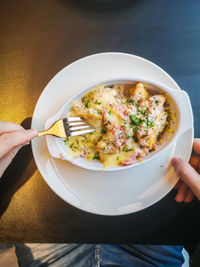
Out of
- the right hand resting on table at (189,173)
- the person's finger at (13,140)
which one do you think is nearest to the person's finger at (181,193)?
the right hand resting on table at (189,173)

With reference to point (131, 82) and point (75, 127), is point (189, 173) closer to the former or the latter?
point (131, 82)

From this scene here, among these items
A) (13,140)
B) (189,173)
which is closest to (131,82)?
(189,173)

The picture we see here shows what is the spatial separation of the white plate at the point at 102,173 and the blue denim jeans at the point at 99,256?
3.12ft

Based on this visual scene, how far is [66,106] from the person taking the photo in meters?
1.67

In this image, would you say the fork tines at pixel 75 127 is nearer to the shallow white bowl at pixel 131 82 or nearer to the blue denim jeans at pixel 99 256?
the shallow white bowl at pixel 131 82

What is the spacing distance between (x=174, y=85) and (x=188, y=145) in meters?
0.53

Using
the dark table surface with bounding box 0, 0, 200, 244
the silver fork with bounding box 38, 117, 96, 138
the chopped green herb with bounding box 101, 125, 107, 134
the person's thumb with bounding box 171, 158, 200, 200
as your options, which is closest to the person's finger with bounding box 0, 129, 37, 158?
the silver fork with bounding box 38, 117, 96, 138

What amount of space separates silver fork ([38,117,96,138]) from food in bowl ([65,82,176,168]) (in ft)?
0.18

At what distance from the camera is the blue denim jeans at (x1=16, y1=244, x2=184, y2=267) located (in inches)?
98.5

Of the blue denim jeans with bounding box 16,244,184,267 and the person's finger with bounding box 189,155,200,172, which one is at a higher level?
the person's finger with bounding box 189,155,200,172

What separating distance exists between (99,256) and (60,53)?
88.2 inches

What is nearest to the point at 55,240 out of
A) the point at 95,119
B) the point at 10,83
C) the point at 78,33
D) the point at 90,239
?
the point at 90,239

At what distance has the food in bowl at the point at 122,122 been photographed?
→ 1.73m

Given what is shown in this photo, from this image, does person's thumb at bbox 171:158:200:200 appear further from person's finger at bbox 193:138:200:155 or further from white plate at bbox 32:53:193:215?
person's finger at bbox 193:138:200:155
